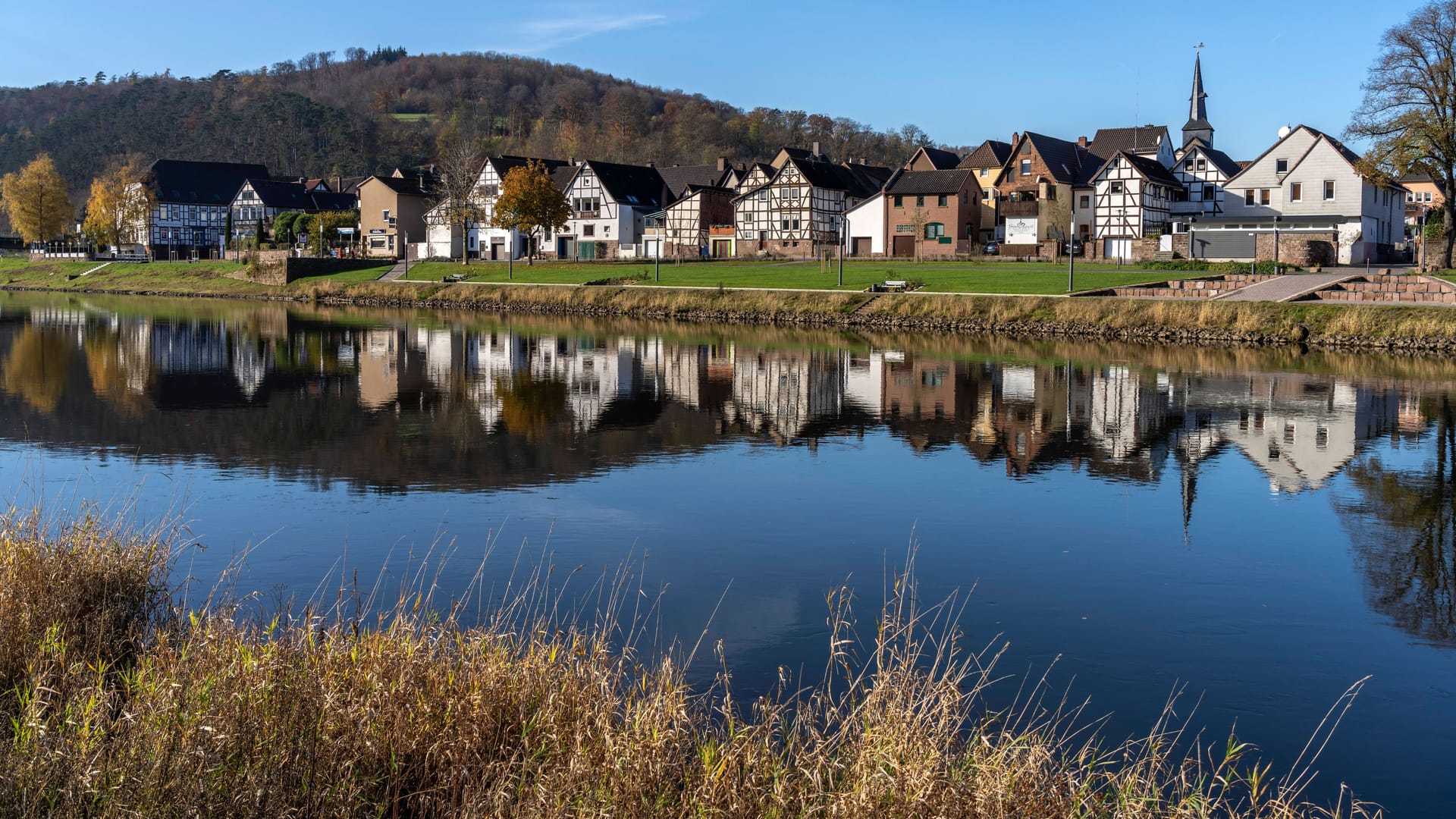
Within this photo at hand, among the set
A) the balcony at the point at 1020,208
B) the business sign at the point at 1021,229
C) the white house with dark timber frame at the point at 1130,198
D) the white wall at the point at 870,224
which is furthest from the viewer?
the white wall at the point at 870,224

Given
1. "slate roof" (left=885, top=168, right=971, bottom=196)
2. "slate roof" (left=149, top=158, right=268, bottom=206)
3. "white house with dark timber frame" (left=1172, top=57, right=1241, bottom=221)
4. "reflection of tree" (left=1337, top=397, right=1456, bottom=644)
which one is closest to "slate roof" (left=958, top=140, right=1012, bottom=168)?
"slate roof" (left=885, top=168, right=971, bottom=196)

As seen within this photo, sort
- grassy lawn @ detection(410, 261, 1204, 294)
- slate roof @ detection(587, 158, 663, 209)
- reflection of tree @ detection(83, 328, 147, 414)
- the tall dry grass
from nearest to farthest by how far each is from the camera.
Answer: the tall dry grass
reflection of tree @ detection(83, 328, 147, 414)
grassy lawn @ detection(410, 261, 1204, 294)
slate roof @ detection(587, 158, 663, 209)

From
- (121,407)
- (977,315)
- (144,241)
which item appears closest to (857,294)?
(977,315)

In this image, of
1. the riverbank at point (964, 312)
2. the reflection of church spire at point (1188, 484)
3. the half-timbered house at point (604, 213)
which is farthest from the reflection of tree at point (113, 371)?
the half-timbered house at point (604, 213)

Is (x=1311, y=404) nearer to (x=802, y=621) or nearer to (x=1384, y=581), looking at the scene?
(x=1384, y=581)

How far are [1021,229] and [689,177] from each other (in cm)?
3084

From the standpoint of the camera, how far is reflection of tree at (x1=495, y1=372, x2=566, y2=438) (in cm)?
2392

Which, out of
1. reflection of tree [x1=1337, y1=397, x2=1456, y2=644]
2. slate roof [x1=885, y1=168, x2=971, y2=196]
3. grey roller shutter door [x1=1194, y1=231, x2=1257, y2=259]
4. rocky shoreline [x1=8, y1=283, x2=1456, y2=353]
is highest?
slate roof [x1=885, y1=168, x2=971, y2=196]

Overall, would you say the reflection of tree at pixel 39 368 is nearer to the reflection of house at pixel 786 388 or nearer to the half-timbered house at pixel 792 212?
the reflection of house at pixel 786 388

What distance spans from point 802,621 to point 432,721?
4802mm

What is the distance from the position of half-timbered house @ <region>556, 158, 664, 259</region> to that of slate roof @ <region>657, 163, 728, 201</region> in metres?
4.22

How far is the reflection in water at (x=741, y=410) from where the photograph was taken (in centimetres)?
1873

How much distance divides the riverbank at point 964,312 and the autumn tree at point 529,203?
33.4ft

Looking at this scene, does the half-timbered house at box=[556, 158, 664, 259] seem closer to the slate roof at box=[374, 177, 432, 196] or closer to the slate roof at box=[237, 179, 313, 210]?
the slate roof at box=[374, 177, 432, 196]
